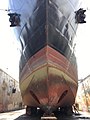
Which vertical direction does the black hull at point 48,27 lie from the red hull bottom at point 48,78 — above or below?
above

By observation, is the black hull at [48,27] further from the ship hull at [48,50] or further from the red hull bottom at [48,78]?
the red hull bottom at [48,78]

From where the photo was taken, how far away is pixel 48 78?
6691mm

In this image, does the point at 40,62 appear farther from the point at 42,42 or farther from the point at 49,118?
the point at 49,118

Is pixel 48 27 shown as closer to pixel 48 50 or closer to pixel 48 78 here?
pixel 48 50

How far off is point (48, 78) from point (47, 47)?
0.97m

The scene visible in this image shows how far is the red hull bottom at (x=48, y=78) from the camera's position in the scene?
672 centimetres

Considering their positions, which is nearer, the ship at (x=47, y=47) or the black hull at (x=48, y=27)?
the ship at (x=47, y=47)

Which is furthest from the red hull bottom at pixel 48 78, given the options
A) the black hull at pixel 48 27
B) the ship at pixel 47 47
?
the black hull at pixel 48 27

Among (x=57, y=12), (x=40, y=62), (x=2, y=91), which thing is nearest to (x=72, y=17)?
(x=57, y=12)

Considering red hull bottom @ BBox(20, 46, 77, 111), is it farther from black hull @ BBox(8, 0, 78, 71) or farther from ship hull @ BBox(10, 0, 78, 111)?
black hull @ BBox(8, 0, 78, 71)

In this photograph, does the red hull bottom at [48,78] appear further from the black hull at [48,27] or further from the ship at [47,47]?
the black hull at [48,27]

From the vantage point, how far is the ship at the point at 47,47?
22.4 feet

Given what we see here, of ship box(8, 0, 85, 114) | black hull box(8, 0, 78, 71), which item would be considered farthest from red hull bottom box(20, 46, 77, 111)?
black hull box(8, 0, 78, 71)

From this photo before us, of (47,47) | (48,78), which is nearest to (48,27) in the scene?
(47,47)
